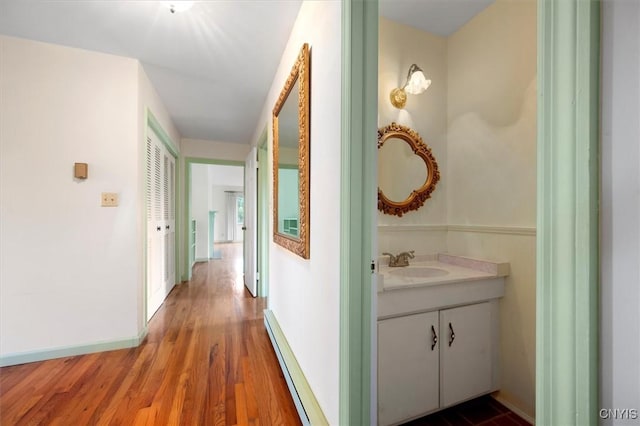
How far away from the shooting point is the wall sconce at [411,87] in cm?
184

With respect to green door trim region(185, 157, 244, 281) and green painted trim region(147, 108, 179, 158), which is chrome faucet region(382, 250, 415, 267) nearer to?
green painted trim region(147, 108, 179, 158)

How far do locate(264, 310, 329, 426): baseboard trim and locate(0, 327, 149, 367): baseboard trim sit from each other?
Result: 119 centimetres

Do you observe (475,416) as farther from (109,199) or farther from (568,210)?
(109,199)

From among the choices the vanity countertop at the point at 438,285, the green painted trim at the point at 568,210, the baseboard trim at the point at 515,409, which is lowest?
the baseboard trim at the point at 515,409

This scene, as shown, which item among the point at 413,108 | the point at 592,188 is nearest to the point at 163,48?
the point at 413,108

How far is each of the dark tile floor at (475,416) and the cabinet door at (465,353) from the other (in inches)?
4.5

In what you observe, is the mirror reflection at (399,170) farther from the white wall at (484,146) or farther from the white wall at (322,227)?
the white wall at (322,227)

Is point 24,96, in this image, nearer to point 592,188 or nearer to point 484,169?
point 592,188

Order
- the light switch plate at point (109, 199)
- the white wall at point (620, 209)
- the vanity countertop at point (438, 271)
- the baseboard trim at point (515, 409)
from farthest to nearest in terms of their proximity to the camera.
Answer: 1. the light switch plate at point (109, 199)
2. the baseboard trim at point (515, 409)
3. the vanity countertop at point (438, 271)
4. the white wall at point (620, 209)

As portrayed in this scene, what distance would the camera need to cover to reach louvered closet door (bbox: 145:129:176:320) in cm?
280

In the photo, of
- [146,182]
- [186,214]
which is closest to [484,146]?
[146,182]

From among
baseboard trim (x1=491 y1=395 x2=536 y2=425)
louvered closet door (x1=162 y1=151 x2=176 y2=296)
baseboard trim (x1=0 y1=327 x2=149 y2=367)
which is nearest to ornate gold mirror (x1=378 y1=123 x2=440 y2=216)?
baseboard trim (x1=491 y1=395 x2=536 y2=425)

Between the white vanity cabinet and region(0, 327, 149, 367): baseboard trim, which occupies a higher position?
the white vanity cabinet

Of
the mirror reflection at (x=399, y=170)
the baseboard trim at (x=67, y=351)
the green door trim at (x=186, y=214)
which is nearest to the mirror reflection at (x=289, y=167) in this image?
the mirror reflection at (x=399, y=170)
